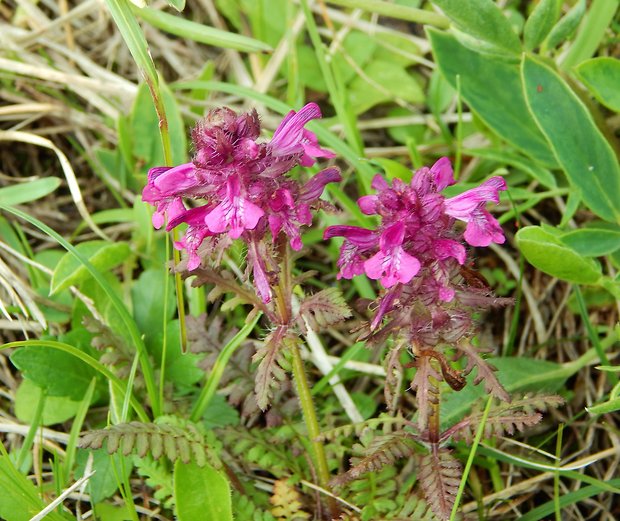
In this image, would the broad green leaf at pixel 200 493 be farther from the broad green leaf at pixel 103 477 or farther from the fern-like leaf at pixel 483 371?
the fern-like leaf at pixel 483 371

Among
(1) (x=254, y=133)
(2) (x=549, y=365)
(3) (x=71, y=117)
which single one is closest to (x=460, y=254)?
(1) (x=254, y=133)

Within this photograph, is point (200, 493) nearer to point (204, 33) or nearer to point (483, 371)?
point (483, 371)

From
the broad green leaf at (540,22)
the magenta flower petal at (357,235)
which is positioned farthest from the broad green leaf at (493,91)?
the magenta flower petal at (357,235)

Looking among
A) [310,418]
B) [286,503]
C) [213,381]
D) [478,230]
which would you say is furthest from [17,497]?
[478,230]

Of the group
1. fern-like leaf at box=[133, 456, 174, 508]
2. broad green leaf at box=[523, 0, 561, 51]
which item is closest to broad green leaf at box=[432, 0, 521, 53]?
broad green leaf at box=[523, 0, 561, 51]

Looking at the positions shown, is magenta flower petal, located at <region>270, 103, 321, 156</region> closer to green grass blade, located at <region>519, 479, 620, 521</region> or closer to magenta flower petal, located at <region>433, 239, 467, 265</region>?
magenta flower petal, located at <region>433, 239, 467, 265</region>

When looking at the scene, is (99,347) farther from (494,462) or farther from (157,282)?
(494,462)

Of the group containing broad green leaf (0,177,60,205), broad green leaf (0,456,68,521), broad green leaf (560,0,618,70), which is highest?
broad green leaf (560,0,618,70)
